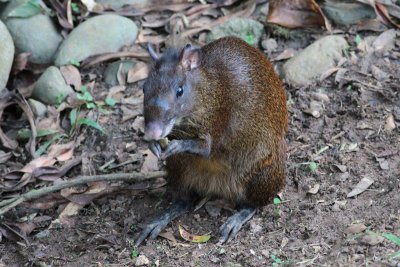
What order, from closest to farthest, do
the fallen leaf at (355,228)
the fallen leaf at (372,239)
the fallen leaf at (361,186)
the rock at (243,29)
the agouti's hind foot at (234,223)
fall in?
the fallen leaf at (372,239), the fallen leaf at (355,228), the agouti's hind foot at (234,223), the fallen leaf at (361,186), the rock at (243,29)

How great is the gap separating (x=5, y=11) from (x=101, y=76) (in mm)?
1251

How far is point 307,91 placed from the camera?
618cm

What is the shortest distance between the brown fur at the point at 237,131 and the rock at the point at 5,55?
7.27 ft

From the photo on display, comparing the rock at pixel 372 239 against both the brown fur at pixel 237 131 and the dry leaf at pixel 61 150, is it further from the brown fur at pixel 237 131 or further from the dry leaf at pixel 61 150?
the dry leaf at pixel 61 150

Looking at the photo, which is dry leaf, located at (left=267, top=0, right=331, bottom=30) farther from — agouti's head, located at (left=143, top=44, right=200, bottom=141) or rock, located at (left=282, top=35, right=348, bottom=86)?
agouti's head, located at (left=143, top=44, right=200, bottom=141)

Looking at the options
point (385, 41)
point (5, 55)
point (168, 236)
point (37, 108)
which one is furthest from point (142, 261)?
point (385, 41)

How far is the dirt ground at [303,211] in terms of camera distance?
4703 millimetres

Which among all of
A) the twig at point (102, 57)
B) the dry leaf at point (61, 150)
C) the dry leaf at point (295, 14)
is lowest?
the dry leaf at point (61, 150)

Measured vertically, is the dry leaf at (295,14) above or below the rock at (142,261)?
above

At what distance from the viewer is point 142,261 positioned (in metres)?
4.86

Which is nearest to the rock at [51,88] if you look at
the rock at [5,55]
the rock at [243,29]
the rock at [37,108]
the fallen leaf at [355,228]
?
the rock at [37,108]

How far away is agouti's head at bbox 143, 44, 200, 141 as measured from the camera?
14.2ft

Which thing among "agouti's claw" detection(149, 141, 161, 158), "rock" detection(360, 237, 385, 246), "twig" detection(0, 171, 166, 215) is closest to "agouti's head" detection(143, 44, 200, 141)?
"agouti's claw" detection(149, 141, 161, 158)

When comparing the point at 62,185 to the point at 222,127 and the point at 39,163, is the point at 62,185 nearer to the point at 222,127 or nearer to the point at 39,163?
the point at 39,163
